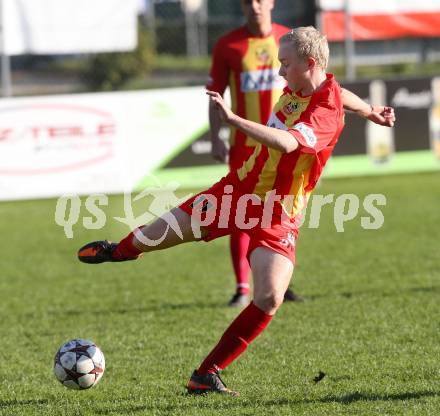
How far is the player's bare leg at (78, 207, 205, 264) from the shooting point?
4.57 meters

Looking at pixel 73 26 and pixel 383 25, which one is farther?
pixel 383 25

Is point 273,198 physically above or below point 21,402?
above

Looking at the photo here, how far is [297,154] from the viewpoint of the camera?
4.28 meters

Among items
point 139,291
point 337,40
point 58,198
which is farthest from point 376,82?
point 139,291

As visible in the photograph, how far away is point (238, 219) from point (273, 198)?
0.64ft

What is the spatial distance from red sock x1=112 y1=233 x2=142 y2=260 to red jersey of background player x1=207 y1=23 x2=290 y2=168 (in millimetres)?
1936

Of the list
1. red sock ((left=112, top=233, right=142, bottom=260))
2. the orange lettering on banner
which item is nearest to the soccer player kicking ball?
red sock ((left=112, top=233, right=142, bottom=260))

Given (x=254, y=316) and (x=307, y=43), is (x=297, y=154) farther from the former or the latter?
(x=254, y=316)

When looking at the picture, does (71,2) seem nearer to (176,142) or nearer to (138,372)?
(176,142)

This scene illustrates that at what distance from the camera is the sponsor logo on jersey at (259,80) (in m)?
6.64

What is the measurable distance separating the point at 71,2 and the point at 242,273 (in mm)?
7938

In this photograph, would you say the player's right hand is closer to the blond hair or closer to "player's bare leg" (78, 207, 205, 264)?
"player's bare leg" (78, 207, 205, 264)

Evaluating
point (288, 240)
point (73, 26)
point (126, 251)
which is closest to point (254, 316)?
point (288, 240)

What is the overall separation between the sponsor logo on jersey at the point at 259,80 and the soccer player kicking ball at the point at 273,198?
2.13m
